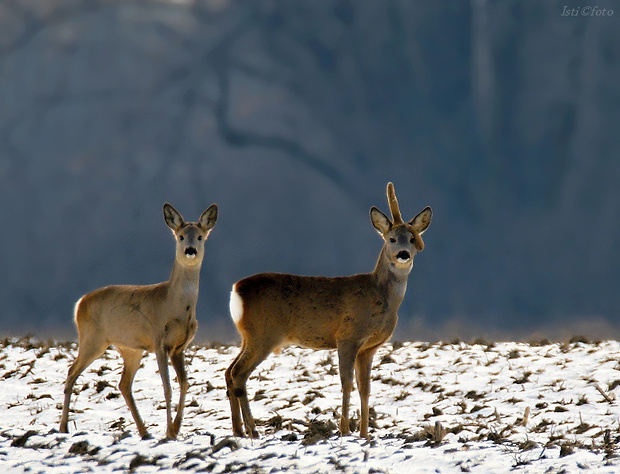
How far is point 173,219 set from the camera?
10.3 meters

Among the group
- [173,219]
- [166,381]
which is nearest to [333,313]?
[166,381]

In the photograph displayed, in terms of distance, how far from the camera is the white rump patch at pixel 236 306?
31.5ft

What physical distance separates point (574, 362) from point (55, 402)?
7.96 metres

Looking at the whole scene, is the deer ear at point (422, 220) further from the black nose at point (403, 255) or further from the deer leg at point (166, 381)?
the deer leg at point (166, 381)

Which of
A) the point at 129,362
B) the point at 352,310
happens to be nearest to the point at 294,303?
the point at 352,310

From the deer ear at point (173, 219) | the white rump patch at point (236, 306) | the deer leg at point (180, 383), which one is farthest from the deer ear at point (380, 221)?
the deer leg at point (180, 383)

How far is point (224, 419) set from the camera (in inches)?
460

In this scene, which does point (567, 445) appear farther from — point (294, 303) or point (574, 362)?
point (574, 362)

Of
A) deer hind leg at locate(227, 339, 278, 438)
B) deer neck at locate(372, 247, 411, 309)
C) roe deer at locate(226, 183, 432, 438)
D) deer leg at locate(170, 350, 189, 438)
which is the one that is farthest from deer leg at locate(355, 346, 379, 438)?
deer leg at locate(170, 350, 189, 438)

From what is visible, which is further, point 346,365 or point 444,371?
point 444,371

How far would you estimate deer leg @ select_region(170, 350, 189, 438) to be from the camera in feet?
31.4

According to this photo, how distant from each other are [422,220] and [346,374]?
210cm

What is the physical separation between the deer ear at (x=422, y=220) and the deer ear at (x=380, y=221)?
0.88 feet

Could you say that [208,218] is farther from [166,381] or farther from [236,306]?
Result: [166,381]
